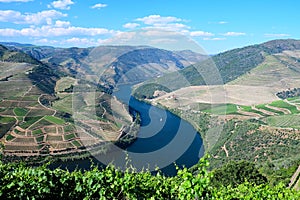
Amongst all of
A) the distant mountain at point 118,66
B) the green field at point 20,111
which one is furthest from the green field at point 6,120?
the distant mountain at point 118,66

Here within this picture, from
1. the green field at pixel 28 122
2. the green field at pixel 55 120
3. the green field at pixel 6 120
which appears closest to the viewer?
the green field at pixel 28 122

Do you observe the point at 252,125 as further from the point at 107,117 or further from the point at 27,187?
→ the point at 27,187

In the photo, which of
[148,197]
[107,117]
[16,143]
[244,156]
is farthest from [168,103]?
[148,197]

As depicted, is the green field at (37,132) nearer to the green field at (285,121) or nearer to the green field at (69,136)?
the green field at (69,136)

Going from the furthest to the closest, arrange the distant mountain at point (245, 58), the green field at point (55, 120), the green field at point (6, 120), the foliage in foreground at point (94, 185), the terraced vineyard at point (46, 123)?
the distant mountain at point (245, 58) < the green field at point (55, 120) < the green field at point (6, 120) < the terraced vineyard at point (46, 123) < the foliage in foreground at point (94, 185)

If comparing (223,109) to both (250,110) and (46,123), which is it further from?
(46,123)

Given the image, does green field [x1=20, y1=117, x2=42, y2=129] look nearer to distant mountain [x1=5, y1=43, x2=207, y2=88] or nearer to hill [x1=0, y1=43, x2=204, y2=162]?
hill [x1=0, y1=43, x2=204, y2=162]

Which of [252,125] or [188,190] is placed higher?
[188,190]

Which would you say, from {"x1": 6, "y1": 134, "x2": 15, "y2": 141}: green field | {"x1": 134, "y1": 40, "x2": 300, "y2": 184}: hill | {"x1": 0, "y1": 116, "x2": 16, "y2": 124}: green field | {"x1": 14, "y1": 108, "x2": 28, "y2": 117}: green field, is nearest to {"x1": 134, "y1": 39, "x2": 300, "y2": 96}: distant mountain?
{"x1": 134, "y1": 40, "x2": 300, "y2": 184}: hill

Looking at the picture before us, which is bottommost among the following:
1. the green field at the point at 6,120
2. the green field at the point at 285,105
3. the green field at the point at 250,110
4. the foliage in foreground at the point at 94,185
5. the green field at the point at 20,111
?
the green field at the point at 250,110
